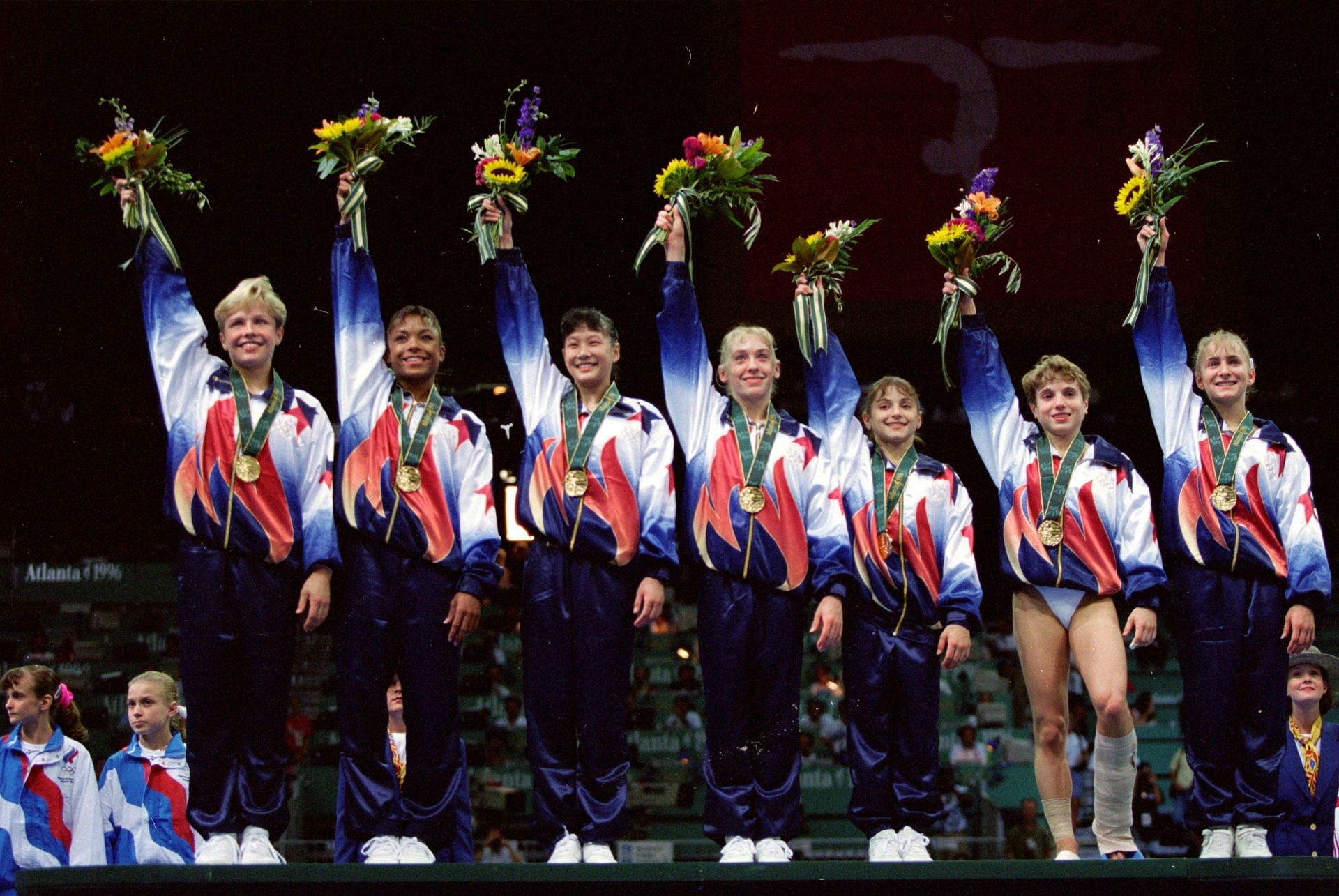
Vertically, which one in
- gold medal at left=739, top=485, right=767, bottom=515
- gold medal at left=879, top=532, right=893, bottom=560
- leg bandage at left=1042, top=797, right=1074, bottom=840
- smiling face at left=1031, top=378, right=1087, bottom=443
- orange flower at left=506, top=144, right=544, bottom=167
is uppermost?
orange flower at left=506, top=144, right=544, bottom=167

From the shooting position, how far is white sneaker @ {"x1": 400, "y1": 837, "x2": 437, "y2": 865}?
478 cm

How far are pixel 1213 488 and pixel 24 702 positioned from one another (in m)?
4.55

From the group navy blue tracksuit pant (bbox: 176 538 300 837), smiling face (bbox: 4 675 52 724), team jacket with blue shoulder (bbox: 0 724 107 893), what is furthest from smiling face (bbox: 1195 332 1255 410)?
smiling face (bbox: 4 675 52 724)

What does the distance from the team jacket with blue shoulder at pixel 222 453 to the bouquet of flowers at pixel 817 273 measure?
1717mm

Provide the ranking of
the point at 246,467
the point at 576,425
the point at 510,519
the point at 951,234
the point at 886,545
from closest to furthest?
the point at 246,467
the point at 576,425
the point at 886,545
the point at 951,234
the point at 510,519

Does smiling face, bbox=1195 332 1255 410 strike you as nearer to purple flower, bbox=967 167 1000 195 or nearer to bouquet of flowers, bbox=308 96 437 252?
purple flower, bbox=967 167 1000 195

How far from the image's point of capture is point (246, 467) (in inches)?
193

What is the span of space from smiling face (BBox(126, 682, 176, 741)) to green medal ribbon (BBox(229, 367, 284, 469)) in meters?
1.42

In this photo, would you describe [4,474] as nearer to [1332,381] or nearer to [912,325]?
[912,325]

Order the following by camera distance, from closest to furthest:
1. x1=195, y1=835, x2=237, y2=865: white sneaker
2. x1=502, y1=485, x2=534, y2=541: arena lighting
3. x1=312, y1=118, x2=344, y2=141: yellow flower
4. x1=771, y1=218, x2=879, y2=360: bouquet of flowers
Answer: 1. x1=195, y1=835, x2=237, y2=865: white sneaker
2. x1=312, y1=118, x2=344, y2=141: yellow flower
3. x1=771, y1=218, x2=879, y2=360: bouquet of flowers
4. x1=502, y1=485, x2=534, y2=541: arena lighting

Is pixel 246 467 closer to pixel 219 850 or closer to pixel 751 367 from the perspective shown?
pixel 219 850

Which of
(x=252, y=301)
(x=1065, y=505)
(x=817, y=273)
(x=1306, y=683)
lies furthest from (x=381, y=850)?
(x=1306, y=683)

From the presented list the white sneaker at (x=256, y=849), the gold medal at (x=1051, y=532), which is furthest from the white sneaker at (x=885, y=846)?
the white sneaker at (x=256, y=849)

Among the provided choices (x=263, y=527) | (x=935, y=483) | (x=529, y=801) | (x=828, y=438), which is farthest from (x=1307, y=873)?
(x=529, y=801)
